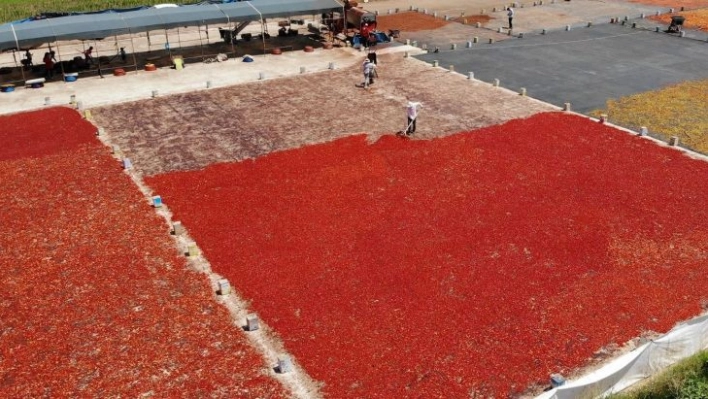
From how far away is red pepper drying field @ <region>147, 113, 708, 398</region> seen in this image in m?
15.1

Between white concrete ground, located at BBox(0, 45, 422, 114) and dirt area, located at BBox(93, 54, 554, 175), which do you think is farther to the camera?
white concrete ground, located at BBox(0, 45, 422, 114)

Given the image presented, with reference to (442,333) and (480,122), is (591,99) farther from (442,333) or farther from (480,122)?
(442,333)

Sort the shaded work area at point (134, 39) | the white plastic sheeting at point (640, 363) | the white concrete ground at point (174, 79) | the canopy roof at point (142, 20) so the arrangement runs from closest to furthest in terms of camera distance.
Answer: the white plastic sheeting at point (640, 363) < the white concrete ground at point (174, 79) < the canopy roof at point (142, 20) < the shaded work area at point (134, 39)

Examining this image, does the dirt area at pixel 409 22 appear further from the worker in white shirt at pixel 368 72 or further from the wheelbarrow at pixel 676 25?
the wheelbarrow at pixel 676 25

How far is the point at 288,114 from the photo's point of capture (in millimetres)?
31906

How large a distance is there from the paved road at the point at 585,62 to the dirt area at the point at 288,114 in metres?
2.57

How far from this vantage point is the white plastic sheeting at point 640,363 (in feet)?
42.7

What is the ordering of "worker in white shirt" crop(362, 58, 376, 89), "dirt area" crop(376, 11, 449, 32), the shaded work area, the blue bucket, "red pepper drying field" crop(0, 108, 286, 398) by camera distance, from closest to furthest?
"red pepper drying field" crop(0, 108, 286, 398) → "worker in white shirt" crop(362, 58, 376, 89) → the shaded work area → the blue bucket → "dirt area" crop(376, 11, 449, 32)

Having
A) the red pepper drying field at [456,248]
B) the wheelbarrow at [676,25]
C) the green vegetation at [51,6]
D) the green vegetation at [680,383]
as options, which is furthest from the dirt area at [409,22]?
the green vegetation at [680,383]

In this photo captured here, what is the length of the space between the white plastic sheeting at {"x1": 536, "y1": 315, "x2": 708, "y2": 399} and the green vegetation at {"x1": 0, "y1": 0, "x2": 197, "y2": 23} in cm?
5508

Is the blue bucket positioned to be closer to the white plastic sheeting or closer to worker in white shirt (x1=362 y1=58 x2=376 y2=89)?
worker in white shirt (x1=362 y1=58 x2=376 y2=89)

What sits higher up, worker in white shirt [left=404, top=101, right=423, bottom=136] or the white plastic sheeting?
worker in white shirt [left=404, top=101, right=423, bottom=136]

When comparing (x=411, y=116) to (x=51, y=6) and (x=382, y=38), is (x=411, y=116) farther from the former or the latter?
(x=51, y=6)

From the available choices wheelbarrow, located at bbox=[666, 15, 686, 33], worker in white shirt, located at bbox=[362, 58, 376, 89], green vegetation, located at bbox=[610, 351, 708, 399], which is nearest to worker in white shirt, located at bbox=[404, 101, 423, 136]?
worker in white shirt, located at bbox=[362, 58, 376, 89]
